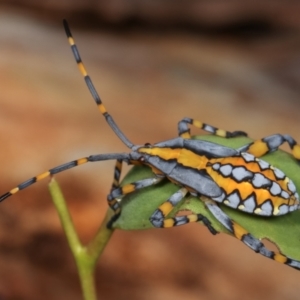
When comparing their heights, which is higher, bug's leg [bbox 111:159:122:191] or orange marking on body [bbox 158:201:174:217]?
bug's leg [bbox 111:159:122:191]

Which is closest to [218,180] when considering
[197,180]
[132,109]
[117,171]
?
[197,180]

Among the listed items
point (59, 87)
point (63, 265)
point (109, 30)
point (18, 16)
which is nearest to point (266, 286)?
point (63, 265)

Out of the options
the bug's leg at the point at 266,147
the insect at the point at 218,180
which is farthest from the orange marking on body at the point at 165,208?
the bug's leg at the point at 266,147

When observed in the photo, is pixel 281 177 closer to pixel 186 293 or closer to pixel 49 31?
pixel 186 293

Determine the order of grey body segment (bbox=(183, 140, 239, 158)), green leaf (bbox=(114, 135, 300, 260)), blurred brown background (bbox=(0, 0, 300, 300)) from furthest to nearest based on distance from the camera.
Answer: blurred brown background (bbox=(0, 0, 300, 300)), grey body segment (bbox=(183, 140, 239, 158)), green leaf (bbox=(114, 135, 300, 260))

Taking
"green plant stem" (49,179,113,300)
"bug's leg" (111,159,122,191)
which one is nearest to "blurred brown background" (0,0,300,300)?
"bug's leg" (111,159,122,191)

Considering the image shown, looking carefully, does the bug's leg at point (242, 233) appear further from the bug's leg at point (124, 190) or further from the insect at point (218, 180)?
the bug's leg at point (124, 190)

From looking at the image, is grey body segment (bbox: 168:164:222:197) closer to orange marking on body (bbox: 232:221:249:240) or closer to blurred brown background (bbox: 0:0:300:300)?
orange marking on body (bbox: 232:221:249:240)
